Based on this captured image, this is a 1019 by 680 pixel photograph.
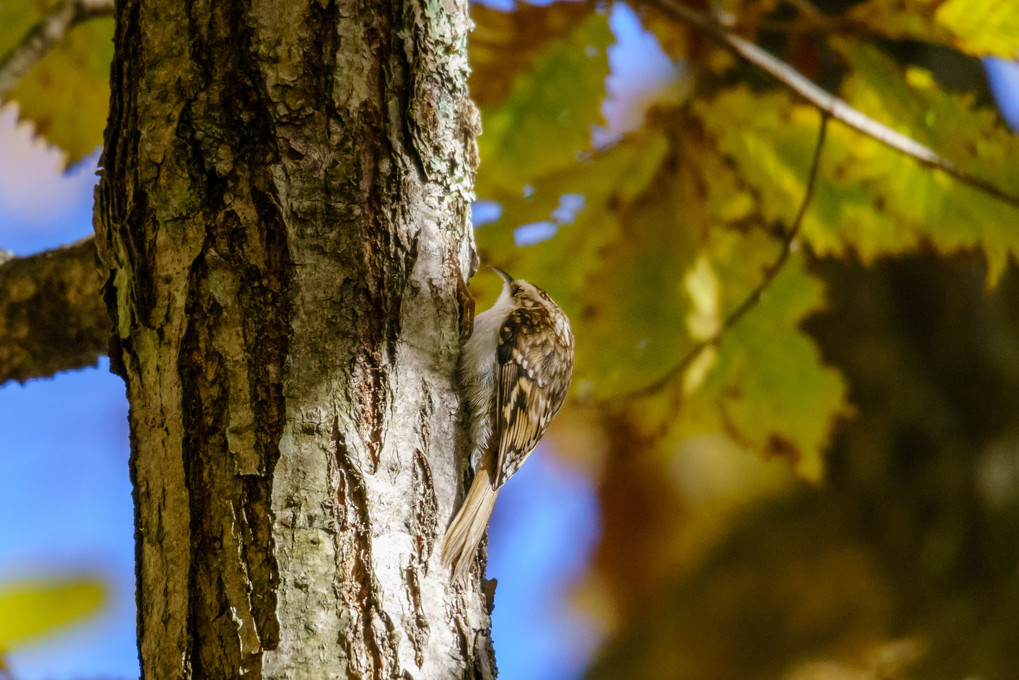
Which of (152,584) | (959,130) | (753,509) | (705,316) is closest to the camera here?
(152,584)

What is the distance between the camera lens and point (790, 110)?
1.75 meters

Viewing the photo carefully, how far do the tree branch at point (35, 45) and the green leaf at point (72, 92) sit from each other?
15 cm

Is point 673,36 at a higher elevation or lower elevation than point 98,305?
higher

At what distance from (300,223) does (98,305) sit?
87 cm

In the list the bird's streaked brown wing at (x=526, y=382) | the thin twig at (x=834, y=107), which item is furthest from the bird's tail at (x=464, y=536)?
the thin twig at (x=834, y=107)

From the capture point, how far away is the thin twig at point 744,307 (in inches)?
67.3

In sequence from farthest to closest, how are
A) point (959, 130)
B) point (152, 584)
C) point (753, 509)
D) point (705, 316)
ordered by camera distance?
point (753, 509) → point (705, 316) → point (959, 130) → point (152, 584)

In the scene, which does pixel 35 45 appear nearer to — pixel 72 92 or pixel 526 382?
pixel 72 92

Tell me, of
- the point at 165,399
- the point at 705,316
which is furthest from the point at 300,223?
the point at 705,316

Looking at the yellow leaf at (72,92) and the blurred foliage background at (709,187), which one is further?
the yellow leaf at (72,92)

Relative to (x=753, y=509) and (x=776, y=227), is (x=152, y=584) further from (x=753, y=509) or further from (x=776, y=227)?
(x=753, y=509)

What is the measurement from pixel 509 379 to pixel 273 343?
847 mm

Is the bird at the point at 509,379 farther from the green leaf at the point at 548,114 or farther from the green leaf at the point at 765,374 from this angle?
the green leaf at the point at 765,374

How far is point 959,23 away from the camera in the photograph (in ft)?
4.87
